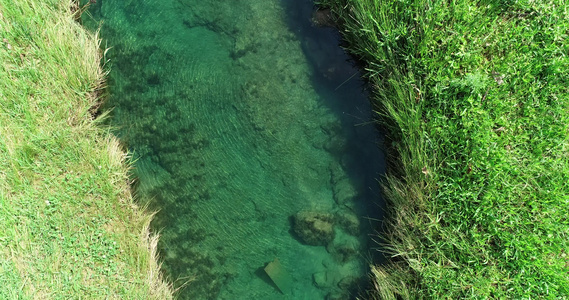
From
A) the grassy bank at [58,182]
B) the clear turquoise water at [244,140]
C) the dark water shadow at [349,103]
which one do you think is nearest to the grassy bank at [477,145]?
the dark water shadow at [349,103]

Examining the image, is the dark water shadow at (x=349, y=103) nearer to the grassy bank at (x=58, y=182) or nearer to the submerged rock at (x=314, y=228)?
the submerged rock at (x=314, y=228)

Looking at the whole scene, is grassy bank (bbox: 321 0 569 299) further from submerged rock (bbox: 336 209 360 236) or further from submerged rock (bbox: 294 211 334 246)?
submerged rock (bbox: 294 211 334 246)

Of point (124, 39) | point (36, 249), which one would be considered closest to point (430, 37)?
point (124, 39)

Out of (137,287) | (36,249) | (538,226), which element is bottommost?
(137,287)

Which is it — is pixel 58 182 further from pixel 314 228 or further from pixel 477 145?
pixel 477 145

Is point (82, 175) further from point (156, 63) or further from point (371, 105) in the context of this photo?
point (371, 105)

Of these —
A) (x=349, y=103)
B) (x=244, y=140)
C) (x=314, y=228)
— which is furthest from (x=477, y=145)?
(x=244, y=140)
